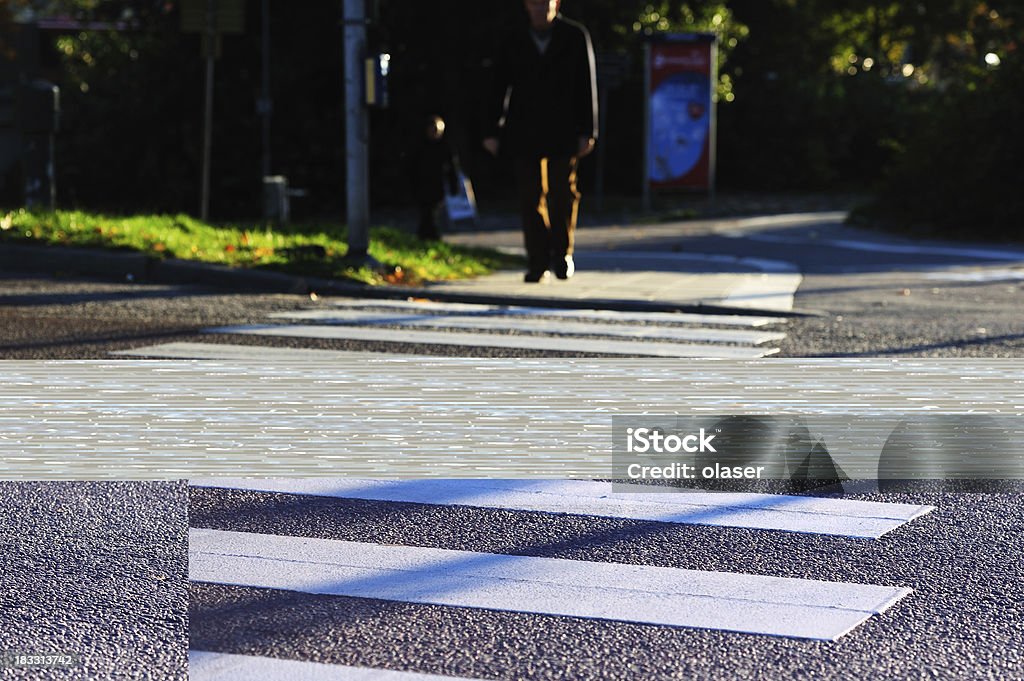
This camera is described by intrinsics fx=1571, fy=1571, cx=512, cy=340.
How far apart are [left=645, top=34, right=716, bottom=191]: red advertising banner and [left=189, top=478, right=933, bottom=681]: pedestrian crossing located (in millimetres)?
21740

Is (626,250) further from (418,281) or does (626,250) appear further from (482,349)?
(482,349)

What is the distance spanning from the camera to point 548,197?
443 inches

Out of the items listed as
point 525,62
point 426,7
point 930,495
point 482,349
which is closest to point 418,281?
point 525,62

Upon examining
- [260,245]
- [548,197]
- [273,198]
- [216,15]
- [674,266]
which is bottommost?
[674,266]

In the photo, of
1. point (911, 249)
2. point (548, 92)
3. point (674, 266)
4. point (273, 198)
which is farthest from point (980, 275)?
point (273, 198)

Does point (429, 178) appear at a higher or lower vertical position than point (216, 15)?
lower

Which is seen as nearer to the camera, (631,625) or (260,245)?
(631,625)

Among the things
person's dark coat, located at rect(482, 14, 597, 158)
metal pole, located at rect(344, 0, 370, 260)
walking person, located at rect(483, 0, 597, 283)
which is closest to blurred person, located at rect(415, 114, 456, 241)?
metal pole, located at rect(344, 0, 370, 260)

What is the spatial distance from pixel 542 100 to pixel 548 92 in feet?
0.24

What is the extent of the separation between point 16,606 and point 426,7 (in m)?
26.1

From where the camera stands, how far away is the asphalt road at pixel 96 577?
3.66m

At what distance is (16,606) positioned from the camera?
400 cm

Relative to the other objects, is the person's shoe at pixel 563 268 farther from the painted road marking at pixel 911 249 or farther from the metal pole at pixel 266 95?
the metal pole at pixel 266 95

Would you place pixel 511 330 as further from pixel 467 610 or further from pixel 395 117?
pixel 395 117
